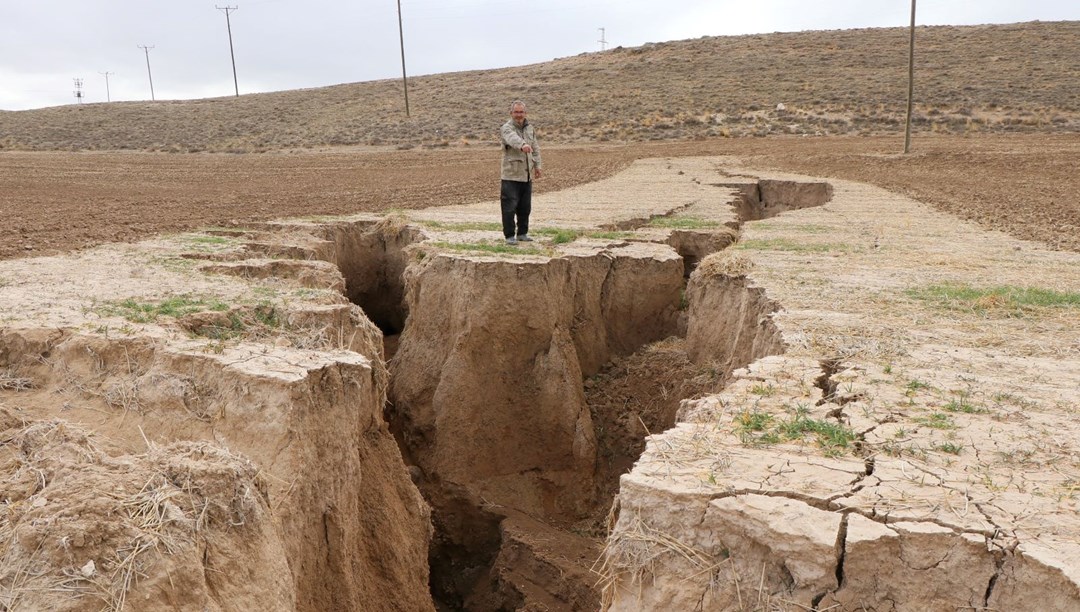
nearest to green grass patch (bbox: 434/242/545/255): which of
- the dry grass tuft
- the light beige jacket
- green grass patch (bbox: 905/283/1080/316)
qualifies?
the light beige jacket

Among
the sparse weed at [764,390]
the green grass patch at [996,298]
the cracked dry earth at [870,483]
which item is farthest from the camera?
the green grass patch at [996,298]

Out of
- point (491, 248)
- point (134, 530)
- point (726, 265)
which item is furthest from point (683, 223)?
point (134, 530)

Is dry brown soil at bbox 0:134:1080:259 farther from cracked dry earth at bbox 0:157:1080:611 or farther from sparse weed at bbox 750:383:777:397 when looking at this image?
sparse weed at bbox 750:383:777:397

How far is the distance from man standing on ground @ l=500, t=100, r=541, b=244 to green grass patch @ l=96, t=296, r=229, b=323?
3.90m

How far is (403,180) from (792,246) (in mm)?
A: 15315

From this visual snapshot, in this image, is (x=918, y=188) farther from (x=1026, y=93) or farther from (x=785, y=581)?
(x=1026, y=93)

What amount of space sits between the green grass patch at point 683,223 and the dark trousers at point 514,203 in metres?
2.47

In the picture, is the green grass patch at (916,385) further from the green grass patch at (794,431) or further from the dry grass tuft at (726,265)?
the dry grass tuft at (726,265)

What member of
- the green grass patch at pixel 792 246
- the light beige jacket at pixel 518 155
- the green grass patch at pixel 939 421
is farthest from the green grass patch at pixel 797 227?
the green grass patch at pixel 939 421

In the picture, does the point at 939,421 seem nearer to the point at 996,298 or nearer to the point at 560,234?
the point at 996,298

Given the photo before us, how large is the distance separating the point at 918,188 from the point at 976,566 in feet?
54.9

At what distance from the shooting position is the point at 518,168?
9.12m

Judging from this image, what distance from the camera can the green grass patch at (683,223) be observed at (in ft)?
36.2

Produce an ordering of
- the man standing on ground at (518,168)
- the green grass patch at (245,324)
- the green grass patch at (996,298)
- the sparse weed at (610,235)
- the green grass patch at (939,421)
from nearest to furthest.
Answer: the green grass patch at (939,421) < the green grass patch at (245,324) < the green grass patch at (996,298) < the man standing on ground at (518,168) < the sparse weed at (610,235)
